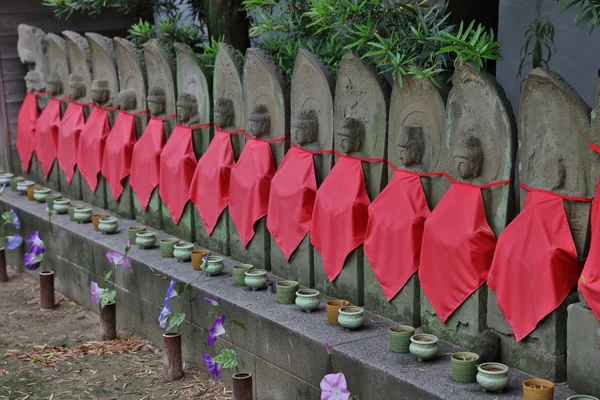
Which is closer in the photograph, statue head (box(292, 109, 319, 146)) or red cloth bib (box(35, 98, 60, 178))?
statue head (box(292, 109, 319, 146))

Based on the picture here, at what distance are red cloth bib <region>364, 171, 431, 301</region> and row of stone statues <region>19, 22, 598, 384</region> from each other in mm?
32

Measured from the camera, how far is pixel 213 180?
617 centimetres

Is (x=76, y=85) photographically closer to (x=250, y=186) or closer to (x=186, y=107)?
(x=186, y=107)

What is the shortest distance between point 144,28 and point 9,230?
2377mm

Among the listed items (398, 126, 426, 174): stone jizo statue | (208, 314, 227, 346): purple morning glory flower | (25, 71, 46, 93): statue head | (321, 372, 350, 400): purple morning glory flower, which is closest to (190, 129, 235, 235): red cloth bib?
(208, 314, 227, 346): purple morning glory flower

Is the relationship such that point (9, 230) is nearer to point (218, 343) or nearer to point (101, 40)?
point (101, 40)

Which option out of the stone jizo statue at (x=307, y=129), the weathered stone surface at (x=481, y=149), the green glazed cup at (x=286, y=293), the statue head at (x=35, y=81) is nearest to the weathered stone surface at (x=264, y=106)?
the stone jizo statue at (x=307, y=129)

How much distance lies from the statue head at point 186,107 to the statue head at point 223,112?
14.1 inches

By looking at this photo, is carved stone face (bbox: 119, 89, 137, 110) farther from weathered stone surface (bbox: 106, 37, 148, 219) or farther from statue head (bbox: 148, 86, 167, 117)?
statue head (bbox: 148, 86, 167, 117)

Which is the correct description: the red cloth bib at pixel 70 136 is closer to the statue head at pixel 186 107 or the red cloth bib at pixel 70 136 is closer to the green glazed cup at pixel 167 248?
the statue head at pixel 186 107

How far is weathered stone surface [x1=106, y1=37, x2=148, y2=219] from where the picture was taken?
23.4 feet

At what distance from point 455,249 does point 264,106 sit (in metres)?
1.92

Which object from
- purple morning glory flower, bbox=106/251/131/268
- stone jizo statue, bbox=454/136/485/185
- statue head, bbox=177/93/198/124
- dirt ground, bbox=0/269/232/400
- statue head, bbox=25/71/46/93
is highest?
statue head, bbox=25/71/46/93

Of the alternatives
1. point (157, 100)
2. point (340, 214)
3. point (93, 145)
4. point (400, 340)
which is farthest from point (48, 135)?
point (400, 340)
